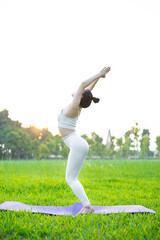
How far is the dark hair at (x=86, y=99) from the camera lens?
13.9ft

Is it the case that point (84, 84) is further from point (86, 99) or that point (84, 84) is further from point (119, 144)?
point (119, 144)

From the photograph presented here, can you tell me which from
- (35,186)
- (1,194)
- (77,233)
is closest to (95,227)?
(77,233)

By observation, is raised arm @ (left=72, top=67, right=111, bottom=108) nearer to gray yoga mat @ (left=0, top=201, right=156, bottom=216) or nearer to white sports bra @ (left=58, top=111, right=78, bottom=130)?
white sports bra @ (left=58, top=111, right=78, bottom=130)

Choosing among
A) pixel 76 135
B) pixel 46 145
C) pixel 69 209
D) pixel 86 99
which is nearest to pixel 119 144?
pixel 46 145

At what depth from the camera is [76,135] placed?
4.32 meters

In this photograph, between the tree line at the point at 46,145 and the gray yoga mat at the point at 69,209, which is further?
the tree line at the point at 46,145

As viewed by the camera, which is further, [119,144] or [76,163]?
[119,144]

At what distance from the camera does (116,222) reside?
12.2 ft

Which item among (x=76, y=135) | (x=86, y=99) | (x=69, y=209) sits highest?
(x=86, y=99)

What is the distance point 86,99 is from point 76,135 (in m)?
0.60

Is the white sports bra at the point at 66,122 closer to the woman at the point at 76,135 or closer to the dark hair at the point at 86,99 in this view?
the woman at the point at 76,135

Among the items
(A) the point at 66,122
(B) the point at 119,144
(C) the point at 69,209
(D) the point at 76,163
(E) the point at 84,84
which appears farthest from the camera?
(B) the point at 119,144

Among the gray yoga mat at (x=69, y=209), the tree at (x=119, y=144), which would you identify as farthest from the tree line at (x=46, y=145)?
the gray yoga mat at (x=69, y=209)

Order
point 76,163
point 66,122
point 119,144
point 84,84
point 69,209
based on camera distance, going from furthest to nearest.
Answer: point 119,144 < point 69,209 < point 66,122 < point 76,163 < point 84,84
